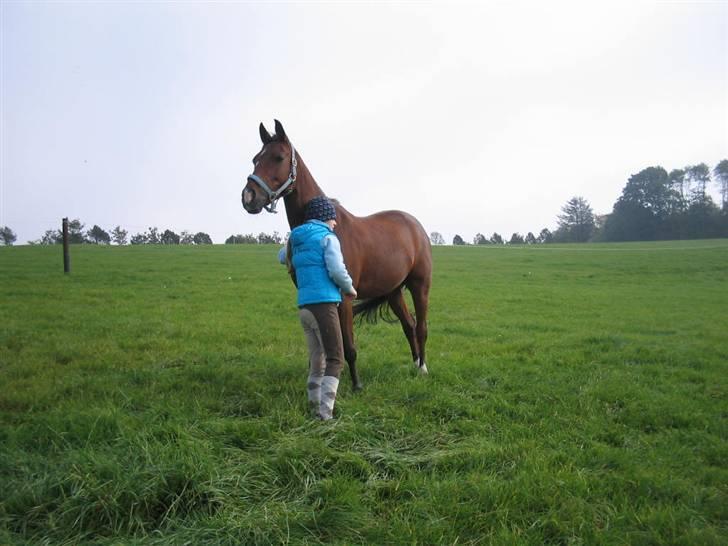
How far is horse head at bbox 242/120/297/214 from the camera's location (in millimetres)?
4113

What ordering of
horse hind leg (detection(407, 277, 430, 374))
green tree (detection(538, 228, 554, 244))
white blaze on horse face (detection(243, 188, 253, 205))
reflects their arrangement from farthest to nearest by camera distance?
green tree (detection(538, 228, 554, 244)), horse hind leg (detection(407, 277, 430, 374)), white blaze on horse face (detection(243, 188, 253, 205))

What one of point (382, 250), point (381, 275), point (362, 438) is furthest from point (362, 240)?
point (362, 438)

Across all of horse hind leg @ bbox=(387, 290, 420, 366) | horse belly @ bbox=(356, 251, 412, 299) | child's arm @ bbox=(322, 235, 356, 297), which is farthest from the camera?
horse hind leg @ bbox=(387, 290, 420, 366)

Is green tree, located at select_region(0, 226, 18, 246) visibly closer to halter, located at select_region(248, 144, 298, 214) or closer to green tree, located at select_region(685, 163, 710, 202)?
halter, located at select_region(248, 144, 298, 214)

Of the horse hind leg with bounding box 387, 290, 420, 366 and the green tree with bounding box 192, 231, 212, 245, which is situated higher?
the green tree with bounding box 192, 231, 212, 245

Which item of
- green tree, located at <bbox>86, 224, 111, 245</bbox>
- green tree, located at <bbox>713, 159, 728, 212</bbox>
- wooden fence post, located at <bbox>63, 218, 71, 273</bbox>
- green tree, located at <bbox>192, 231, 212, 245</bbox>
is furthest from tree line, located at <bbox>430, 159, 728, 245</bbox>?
wooden fence post, located at <bbox>63, 218, 71, 273</bbox>

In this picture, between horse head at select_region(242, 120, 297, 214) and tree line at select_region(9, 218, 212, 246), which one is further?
tree line at select_region(9, 218, 212, 246)

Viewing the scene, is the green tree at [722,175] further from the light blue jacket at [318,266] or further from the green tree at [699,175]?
the light blue jacket at [318,266]

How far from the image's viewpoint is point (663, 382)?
5633 millimetres

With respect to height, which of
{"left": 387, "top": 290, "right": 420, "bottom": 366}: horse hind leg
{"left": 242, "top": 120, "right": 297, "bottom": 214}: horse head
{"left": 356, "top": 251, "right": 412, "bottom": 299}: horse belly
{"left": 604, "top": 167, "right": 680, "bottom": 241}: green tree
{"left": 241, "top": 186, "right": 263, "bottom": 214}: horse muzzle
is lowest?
{"left": 387, "top": 290, "right": 420, "bottom": 366}: horse hind leg

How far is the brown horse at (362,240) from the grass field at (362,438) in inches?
28.0

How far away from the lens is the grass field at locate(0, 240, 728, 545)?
8.75 feet

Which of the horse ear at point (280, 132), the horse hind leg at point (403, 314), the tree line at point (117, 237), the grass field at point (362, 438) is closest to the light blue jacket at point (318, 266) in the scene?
the horse ear at point (280, 132)

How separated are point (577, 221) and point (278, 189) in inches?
3700
